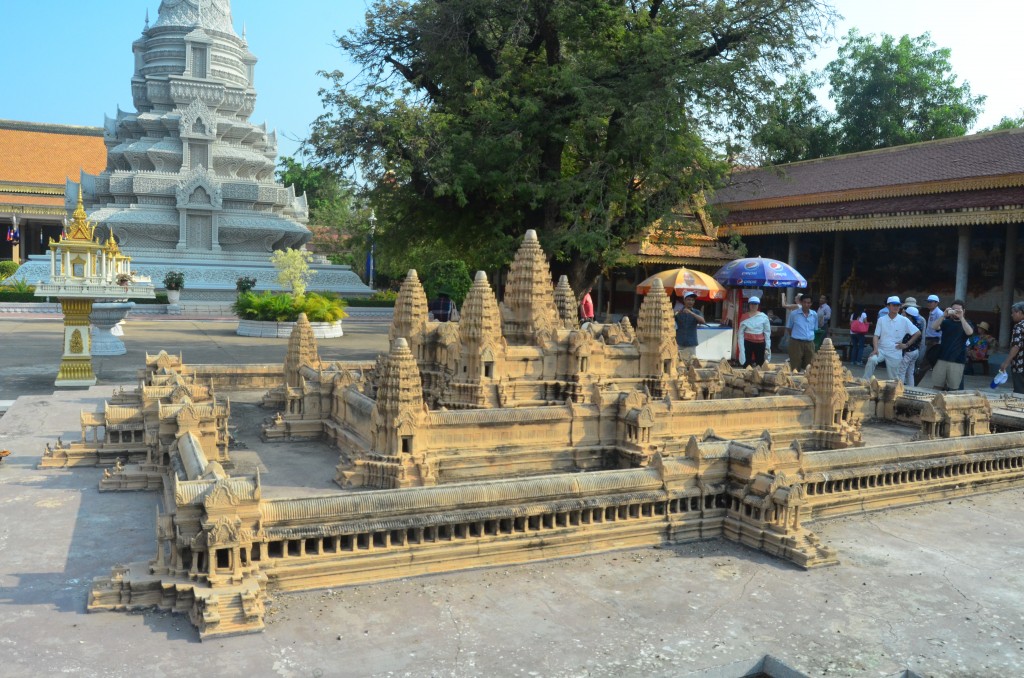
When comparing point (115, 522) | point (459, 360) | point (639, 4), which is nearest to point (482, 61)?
point (639, 4)

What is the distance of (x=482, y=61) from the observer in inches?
989

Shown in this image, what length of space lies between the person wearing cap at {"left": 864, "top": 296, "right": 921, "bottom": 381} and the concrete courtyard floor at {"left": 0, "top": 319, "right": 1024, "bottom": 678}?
8.13 metres

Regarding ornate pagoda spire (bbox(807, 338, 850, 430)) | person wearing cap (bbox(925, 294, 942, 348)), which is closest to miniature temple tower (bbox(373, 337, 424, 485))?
ornate pagoda spire (bbox(807, 338, 850, 430))

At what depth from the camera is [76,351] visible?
714 inches

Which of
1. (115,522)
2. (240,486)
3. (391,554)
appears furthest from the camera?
(115,522)

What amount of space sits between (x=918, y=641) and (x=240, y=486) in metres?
6.15

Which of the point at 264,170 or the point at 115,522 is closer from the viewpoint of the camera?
the point at 115,522

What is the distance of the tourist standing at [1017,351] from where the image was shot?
54.0ft

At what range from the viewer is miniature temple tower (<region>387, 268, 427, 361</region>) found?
627 inches

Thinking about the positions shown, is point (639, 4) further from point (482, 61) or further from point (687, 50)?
point (482, 61)

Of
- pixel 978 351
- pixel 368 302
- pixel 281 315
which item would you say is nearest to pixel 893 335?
pixel 978 351

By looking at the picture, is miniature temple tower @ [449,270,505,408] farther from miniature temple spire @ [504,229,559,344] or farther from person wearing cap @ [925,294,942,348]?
person wearing cap @ [925,294,942,348]

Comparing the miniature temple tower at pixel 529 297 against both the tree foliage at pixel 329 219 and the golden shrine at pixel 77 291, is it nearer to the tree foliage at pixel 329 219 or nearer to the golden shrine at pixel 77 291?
the golden shrine at pixel 77 291

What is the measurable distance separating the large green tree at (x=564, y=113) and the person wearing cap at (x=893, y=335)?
7052 millimetres
